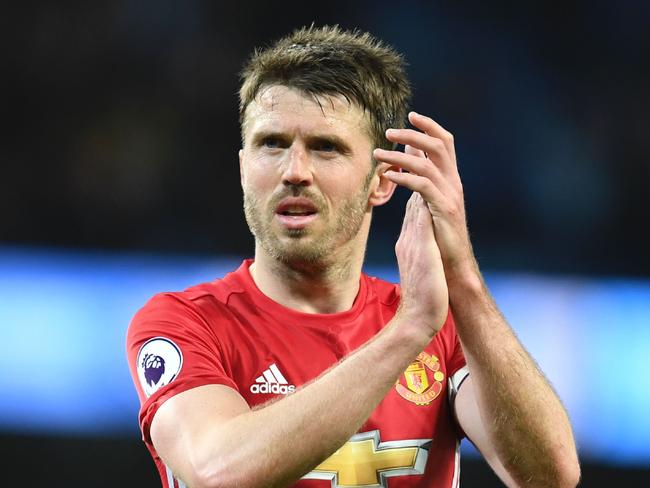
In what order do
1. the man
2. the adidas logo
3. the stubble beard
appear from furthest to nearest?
the stubble beard, the adidas logo, the man

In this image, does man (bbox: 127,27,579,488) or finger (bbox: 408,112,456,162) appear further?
finger (bbox: 408,112,456,162)

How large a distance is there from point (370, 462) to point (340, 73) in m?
1.10

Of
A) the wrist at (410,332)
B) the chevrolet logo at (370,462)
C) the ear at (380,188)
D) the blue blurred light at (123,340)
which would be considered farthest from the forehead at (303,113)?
the blue blurred light at (123,340)

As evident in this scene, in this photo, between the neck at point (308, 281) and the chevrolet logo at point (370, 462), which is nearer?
the chevrolet logo at point (370, 462)

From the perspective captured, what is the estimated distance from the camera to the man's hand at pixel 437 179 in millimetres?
2361

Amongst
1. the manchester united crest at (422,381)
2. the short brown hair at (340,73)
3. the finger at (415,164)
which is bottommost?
the manchester united crest at (422,381)

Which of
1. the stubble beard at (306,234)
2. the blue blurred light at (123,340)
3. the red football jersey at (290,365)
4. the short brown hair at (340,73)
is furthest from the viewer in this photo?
the blue blurred light at (123,340)

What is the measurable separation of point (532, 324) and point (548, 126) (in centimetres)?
137

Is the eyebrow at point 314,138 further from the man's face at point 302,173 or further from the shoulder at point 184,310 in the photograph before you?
the shoulder at point 184,310

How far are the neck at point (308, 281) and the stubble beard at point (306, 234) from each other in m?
0.02

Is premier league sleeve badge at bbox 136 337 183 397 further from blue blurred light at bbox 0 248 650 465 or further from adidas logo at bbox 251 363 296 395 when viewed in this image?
blue blurred light at bbox 0 248 650 465

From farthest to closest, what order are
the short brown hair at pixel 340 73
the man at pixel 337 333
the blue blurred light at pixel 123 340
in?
the blue blurred light at pixel 123 340 → the short brown hair at pixel 340 73 → the man at pixel 337 333

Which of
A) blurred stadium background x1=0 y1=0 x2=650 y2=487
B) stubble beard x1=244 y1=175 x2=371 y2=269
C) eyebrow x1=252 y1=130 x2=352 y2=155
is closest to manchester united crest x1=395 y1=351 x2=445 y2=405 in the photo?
stubble beard x1=244 y1=175 x2=371 y2=269

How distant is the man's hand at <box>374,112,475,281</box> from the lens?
2.36 meters
